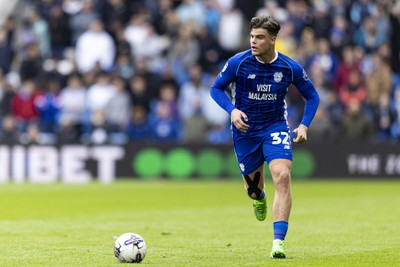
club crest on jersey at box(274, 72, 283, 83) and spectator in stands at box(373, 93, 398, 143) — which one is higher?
club crest on jersey at box(274, 72, 283, 83)

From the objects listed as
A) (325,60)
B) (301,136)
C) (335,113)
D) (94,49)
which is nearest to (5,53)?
(94,49)

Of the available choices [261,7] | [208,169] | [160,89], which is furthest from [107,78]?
[261,7]

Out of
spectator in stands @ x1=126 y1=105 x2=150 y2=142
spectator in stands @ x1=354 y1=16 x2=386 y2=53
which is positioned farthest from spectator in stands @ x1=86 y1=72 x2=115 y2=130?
spectator in stands @ x1=354 y1=16 x2=386 y2=53

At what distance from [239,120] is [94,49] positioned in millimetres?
15925

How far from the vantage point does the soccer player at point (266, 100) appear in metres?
10.6

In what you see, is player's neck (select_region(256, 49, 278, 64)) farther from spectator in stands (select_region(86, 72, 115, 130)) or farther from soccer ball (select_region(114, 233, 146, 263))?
spectator in stands (select_region(86, 72, 115, 130))

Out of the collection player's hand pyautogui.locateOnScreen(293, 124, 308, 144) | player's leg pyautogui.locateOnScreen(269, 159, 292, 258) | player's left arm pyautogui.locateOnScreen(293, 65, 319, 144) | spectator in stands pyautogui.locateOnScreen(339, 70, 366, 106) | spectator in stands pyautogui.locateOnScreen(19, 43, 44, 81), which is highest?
spectator in stands pyautogui.locateOnScreen(19, 43, 44, 81)

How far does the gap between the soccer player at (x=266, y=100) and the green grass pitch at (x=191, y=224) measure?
3.28ft

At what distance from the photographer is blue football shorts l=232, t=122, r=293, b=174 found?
10852 millimetres

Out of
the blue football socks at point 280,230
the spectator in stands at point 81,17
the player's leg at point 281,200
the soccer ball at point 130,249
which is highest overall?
the spectator in stands at point 81,17

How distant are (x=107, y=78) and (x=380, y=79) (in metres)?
7.48

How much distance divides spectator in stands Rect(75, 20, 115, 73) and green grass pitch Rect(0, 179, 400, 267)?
341 cm

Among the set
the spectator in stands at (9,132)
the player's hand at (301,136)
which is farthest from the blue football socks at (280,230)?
the spectator in stands at (9,132)

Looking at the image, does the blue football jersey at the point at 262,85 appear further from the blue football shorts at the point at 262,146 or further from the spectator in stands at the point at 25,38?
the spectator in stands at the point at 25,38
